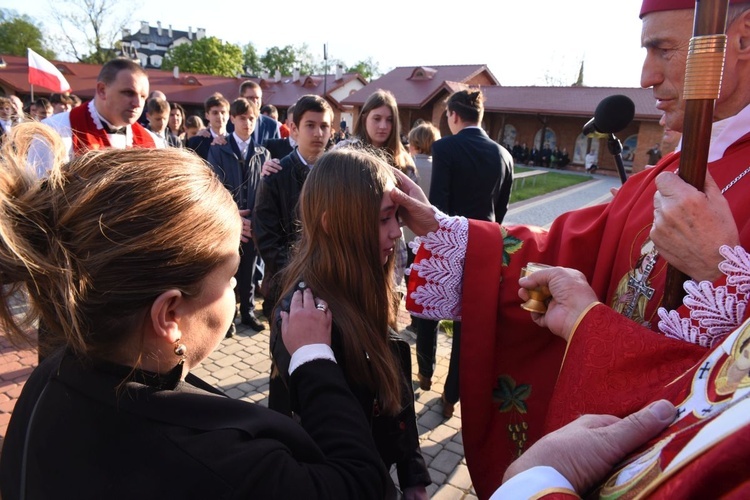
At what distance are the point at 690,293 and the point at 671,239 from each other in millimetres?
137

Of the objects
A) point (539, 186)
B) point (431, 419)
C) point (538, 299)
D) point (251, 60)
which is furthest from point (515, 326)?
point (251, 60)

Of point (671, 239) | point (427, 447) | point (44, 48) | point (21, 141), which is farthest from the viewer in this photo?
point (44, 48)

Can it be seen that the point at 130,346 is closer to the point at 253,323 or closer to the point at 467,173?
the point at 467,173

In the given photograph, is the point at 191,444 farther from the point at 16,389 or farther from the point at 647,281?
the point at 16,389

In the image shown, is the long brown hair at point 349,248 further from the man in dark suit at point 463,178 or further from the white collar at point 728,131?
the man in dark suit at point 463,178

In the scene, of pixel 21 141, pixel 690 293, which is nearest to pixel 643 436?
pixel 690 293

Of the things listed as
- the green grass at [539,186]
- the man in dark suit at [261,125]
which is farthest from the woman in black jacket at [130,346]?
the green grass at [539,186]

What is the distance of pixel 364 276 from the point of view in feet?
5.93

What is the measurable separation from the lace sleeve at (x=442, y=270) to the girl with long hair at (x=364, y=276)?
13 centimetres

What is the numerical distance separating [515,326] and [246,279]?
3.52 m

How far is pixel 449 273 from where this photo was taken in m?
1.90

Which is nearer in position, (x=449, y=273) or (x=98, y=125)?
(x=449, y=273)

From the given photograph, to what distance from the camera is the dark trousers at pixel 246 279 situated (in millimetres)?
4793

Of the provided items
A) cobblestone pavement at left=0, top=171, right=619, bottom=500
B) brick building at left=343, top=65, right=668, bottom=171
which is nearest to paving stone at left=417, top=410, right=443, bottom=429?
cobblestone pavement at left=0, top=171, right=619, bottom=500
